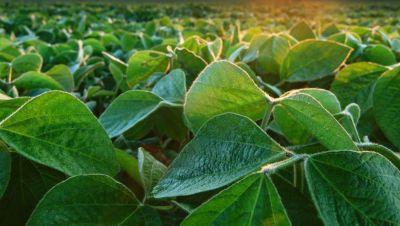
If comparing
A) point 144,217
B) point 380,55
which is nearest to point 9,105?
point 144,217

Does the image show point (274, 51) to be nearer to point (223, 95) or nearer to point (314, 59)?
point (314, 59)

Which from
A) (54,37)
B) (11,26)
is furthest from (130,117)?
(11,26)

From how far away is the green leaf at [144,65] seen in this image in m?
1.00

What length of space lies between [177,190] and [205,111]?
0.15 meters

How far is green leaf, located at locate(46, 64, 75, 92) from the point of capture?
1.08 m

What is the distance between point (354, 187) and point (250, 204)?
A: 0.09 meters

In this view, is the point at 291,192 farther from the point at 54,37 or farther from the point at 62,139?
the point at 54,37

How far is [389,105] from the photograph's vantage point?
0.75 meters

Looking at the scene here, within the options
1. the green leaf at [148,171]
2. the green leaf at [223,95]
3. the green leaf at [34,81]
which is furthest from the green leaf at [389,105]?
the green leaf at [34,81]

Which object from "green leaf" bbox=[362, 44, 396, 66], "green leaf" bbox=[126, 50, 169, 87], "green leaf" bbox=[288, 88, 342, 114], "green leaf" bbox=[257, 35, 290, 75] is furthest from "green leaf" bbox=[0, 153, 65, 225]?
"green leaf" bbox=[362, 44, 396, 66]

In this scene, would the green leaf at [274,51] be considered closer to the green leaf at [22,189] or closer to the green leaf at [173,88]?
the green leaf at [173,88]

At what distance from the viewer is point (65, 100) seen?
1.86 feet

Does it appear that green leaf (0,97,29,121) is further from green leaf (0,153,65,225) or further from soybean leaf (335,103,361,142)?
soybean leaf (335,103,361,142)

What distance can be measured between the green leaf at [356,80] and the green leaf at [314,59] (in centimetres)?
2
